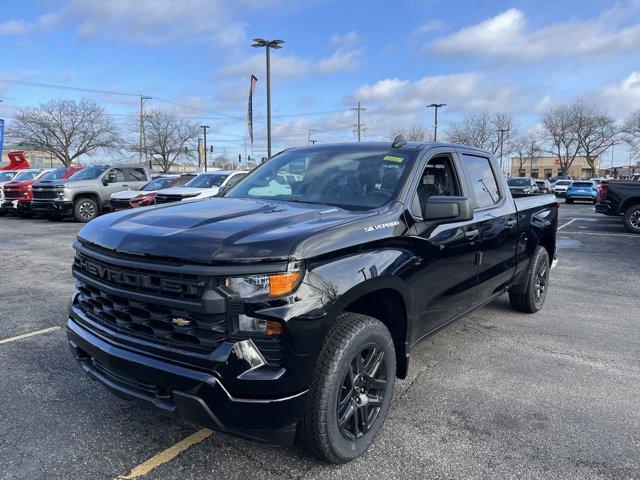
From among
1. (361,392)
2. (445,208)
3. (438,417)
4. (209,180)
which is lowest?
(438,417)

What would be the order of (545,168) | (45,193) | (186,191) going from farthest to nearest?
(545,168) < (45,193) < (186,191)

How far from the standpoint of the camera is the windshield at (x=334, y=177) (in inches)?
137

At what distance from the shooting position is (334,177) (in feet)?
12.3

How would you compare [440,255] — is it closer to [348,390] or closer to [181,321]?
[348,390]

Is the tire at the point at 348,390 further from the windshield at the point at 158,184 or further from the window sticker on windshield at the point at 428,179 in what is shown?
the windshield at the point at 158,184

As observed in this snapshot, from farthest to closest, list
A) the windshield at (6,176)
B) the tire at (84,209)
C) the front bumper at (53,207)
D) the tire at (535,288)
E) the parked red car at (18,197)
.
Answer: the windshield at (6,176) → the parked red car at (18,197) → the tire at (84,209) → the front bumper at (53,207) → the tire at (535,288)

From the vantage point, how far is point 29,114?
51.3 metres

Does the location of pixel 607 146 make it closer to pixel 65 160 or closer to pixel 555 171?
pixel 555 171

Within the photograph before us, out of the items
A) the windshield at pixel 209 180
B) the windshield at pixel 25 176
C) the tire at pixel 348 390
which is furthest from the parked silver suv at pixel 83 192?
the tire at pixel 348 390

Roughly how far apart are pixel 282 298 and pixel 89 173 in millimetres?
16940

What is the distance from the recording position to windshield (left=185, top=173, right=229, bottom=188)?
14377 mm

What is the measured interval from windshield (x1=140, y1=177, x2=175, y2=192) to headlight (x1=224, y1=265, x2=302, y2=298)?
49.0ft

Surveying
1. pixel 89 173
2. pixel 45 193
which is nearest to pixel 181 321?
pixel 45 193

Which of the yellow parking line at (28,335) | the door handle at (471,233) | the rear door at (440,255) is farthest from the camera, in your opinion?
the yellow parking line at (28,335)
